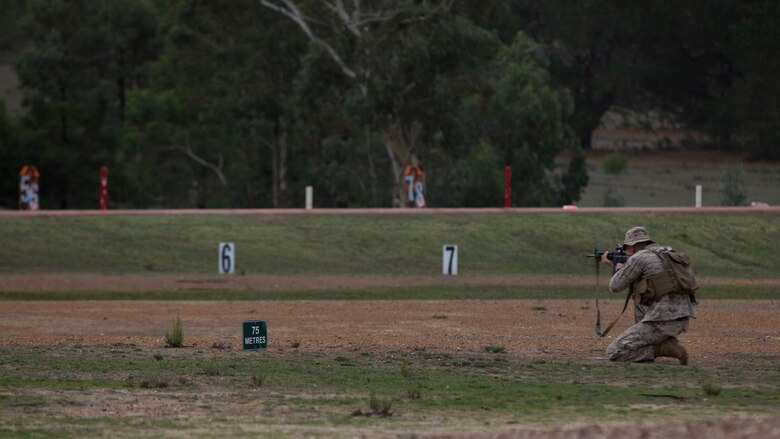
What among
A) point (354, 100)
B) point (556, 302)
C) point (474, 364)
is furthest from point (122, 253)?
point (474, 364)

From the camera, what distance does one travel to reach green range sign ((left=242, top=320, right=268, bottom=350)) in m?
15.6

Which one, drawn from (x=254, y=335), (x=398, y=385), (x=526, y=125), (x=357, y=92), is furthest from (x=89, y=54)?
(x=398, y=385)

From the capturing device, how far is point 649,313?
14180 mm

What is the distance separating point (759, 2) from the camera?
60125mm

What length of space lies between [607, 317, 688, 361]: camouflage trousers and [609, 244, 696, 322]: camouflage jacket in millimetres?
97

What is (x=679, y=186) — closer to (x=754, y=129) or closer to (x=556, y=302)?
(x=754, y=129)

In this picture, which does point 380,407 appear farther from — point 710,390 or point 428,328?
point 428,328

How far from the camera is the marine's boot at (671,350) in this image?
14.4m

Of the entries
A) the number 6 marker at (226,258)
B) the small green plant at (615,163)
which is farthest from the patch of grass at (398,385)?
the small green plant at (615,163)

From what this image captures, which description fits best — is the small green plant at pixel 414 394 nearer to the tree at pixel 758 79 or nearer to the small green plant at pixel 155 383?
the small green plant at pixel 155 383

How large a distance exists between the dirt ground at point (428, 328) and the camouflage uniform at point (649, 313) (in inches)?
17.6

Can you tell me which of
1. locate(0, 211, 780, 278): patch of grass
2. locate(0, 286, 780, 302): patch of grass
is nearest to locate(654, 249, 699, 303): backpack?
locate(0, 286, 780, 302): patch of grass

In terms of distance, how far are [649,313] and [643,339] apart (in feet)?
1.14

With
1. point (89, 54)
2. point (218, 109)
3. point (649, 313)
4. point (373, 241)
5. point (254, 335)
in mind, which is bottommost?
point (254, 335)
